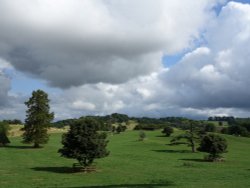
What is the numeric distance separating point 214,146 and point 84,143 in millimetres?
31077

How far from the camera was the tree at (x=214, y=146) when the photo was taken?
2982 inches

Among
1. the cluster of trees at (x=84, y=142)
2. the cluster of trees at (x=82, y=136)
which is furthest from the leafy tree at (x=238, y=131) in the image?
the cluster of trees at (x=84, y=142)

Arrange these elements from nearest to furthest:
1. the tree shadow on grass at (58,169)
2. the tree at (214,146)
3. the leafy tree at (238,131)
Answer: the tree shadow on grass at (58,169) → the tree at (214,146) → the leafy tree at (238,131)

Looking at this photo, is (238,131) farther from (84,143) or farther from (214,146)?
(84,143)

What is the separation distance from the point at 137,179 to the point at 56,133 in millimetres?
109115

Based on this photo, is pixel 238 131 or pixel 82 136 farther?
pixel 238 131

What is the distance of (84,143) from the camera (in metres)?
53.2

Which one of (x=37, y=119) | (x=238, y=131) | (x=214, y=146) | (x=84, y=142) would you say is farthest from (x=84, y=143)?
(x=238, y=131)

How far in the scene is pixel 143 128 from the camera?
620 ft

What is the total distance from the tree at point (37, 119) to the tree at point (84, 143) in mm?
38142

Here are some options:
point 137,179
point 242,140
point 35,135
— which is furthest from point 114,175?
point 242,140

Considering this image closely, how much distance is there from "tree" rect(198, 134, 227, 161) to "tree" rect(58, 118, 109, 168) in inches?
1070

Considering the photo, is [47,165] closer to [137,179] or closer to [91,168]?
[91,168]

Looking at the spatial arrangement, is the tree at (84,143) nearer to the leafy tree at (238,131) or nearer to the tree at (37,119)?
the tree at (37,119)
